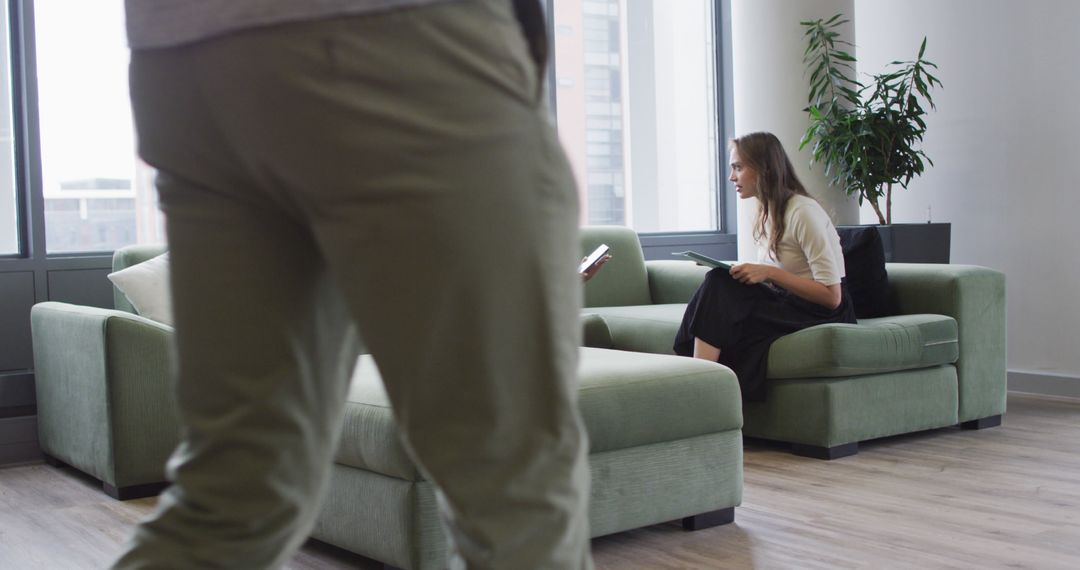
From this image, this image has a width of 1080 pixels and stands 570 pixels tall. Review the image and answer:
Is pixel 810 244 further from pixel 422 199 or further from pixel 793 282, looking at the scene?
pixel 422 199

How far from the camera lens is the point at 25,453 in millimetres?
4027

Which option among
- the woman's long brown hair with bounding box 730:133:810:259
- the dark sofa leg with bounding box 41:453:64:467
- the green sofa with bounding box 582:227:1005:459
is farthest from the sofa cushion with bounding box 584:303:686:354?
the dark sofa leg with bounding box 41:453:64:467

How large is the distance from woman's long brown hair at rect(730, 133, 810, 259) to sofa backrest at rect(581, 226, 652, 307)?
1114mm

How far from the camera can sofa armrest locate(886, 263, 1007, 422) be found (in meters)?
3.98

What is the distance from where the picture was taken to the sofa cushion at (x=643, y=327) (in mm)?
4066

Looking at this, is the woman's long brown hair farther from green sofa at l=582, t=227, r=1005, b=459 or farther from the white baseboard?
the white baseboard

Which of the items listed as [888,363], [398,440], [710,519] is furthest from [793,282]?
[398,440]

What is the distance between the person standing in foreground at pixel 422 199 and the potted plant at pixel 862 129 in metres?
4.37

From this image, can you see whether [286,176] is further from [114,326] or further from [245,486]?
[114,326]

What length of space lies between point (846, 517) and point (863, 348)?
911 millimetres

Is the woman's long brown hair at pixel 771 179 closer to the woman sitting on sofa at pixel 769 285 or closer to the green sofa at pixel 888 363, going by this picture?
the woman sitting on sofa at pixel 769 285

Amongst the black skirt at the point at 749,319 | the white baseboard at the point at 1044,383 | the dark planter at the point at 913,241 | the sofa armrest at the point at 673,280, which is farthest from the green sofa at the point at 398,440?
the white baseboard at the point at 1044,383

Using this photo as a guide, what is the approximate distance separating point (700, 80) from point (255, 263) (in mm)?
5794

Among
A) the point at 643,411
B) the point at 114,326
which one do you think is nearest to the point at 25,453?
the point at 114,326
